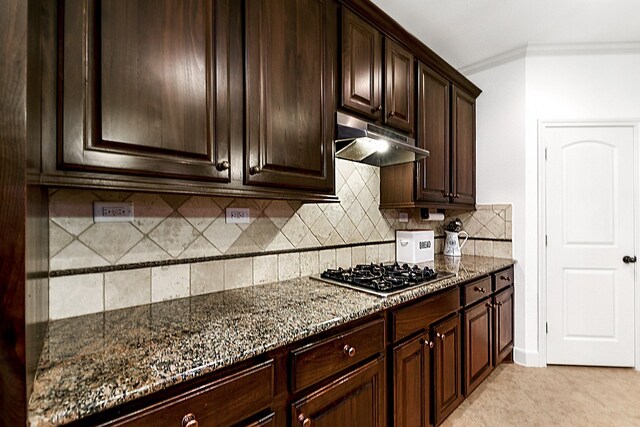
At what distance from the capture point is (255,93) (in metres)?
1.32

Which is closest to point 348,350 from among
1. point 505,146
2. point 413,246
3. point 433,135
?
point 413,246

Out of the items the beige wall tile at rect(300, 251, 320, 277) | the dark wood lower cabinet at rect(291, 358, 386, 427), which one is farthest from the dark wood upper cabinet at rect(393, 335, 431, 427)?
the beige wall tile at rect(300, 251, 320, 277)

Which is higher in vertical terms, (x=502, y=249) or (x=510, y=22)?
(x=510, y=22)

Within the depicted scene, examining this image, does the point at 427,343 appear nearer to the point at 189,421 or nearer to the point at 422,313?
the point at 422,313

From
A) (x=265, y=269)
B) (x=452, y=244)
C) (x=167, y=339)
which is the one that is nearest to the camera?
(x=167, y=339)

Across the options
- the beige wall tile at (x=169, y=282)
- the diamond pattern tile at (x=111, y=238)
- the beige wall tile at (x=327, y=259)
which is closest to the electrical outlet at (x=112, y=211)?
the diamond pattern tile at (x=111, y=238)

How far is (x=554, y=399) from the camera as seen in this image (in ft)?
7.43

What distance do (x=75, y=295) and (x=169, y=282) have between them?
0.34m

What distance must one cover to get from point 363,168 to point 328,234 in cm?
61

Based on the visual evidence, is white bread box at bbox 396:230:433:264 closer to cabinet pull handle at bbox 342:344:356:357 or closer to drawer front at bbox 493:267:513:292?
drawer front at bbox 493:267:513:292

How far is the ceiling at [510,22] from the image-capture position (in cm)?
223

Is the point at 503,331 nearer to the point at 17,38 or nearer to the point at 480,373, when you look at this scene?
the point at 480,373

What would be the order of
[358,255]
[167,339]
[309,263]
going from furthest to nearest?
[358,255], [309,263], [167,339]

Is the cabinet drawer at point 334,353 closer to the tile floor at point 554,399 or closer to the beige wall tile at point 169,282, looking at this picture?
the beige wall tile at point 169,282
